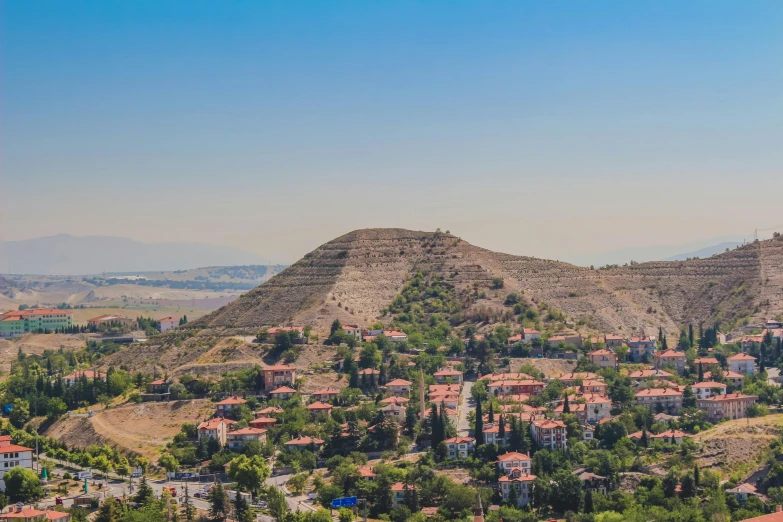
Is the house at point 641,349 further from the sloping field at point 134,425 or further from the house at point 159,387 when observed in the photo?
the house at point 159,387

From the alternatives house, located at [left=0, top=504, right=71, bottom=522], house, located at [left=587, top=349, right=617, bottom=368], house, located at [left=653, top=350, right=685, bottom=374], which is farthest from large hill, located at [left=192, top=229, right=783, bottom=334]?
house, located at [left=0, top=504, right=71, bottom=522]

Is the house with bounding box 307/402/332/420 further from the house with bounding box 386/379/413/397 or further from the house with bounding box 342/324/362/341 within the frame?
the house with bounding box 342/324/362/341

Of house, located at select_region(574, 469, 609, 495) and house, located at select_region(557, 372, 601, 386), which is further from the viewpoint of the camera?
house, located at select_region(557, 372, 601, 386)

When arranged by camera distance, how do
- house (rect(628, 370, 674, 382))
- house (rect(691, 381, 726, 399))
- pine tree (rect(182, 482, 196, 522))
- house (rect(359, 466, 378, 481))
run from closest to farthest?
pine tree (rect(182, 482, 196, 522)) < house (rect(359, 466, 378, 481)) < house (rect(691, 381, 726, 399)) < house (rect(628, 370, 674, 382))

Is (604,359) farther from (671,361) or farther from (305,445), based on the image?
(305,445)

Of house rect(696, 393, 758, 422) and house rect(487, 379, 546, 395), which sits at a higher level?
house rect(487, 379, 546, 395)

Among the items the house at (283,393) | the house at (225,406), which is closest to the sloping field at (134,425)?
the house at (225,406)

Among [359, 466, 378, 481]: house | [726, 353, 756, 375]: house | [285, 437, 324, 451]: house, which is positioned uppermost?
[726, 353, 756, 375]: house
